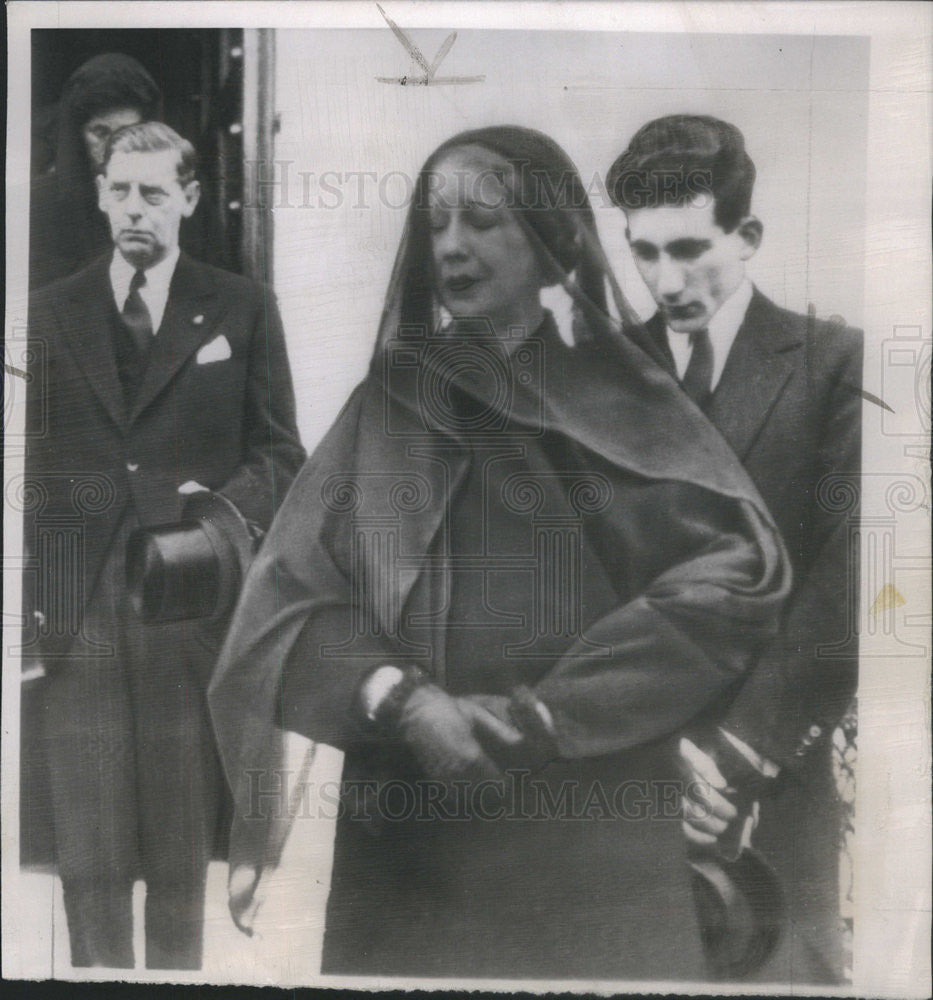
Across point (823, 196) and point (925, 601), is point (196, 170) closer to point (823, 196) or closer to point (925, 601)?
point (823, 196)

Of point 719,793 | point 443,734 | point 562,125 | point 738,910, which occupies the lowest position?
point 738,910

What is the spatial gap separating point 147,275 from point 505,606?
140cm

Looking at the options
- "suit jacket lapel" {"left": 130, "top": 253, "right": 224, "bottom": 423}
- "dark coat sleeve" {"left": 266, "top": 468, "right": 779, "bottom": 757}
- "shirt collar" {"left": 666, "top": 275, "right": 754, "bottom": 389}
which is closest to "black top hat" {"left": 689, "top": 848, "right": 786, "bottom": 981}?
"dark coat sleeve" {"left": 266, "top": 468, "right": 779, "bottom": 757}

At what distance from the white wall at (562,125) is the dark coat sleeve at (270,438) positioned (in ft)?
0.44

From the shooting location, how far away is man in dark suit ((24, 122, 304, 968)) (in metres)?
2.99

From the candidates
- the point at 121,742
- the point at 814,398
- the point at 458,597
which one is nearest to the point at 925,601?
the point at 814,398

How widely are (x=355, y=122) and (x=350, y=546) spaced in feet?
3.94

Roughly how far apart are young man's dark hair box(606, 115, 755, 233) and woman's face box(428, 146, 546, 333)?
12.1 inches

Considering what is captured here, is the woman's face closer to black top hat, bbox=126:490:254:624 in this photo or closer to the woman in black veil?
the woman in black veil

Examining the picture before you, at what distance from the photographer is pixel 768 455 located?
296cm

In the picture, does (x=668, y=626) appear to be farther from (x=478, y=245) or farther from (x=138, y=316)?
(x=138, y=316)

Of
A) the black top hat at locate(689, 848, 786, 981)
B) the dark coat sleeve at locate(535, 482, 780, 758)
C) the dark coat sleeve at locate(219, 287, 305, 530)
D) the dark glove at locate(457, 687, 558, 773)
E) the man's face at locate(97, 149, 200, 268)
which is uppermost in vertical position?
the man's face at locate(97, 149, 200, 268)

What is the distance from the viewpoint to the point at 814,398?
9.74 feet

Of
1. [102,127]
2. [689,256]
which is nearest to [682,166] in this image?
[689,256]
